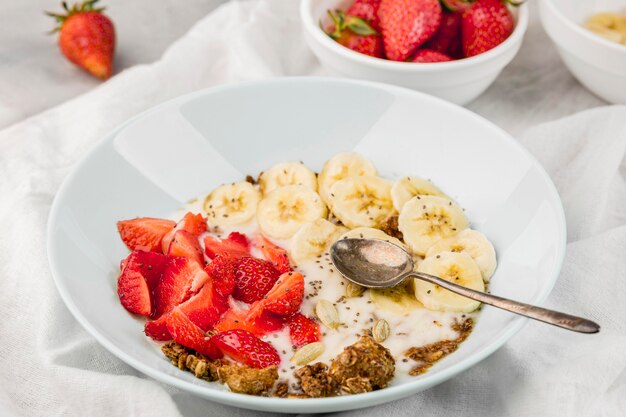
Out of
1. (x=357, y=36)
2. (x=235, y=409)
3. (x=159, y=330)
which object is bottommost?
(x=235, y=409)

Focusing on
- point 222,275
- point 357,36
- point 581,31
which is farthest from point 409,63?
point 222,275

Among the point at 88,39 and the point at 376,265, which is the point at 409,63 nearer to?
the point at 376,265

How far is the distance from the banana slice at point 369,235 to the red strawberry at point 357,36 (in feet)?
2.18

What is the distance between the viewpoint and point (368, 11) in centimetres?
232

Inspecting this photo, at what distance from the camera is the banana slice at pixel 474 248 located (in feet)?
5.61

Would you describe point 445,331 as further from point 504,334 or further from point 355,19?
point 355,19

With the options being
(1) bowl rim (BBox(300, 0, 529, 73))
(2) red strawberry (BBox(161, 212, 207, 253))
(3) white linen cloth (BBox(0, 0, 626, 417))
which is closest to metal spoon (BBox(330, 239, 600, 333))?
(3) white linen cloth (BBox(0, 0, 626, 417))

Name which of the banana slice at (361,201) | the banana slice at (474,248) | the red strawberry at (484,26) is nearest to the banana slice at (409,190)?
Answer: the banana slice at (361,201)

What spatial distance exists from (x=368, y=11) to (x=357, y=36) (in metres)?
0.10

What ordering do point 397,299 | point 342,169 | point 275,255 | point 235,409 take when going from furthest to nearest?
point 342,169
point 275,255
point 397,299
point 235,409

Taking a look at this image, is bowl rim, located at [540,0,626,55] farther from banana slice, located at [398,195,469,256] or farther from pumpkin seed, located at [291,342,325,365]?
pumpkin seed, located at [291,342,325,365]

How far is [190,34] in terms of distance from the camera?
2.61m

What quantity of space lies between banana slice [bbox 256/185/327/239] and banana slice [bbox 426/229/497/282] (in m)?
0.30

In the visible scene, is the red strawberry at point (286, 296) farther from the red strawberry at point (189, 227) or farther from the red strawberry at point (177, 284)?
the red strawberry at point (189, 227)
